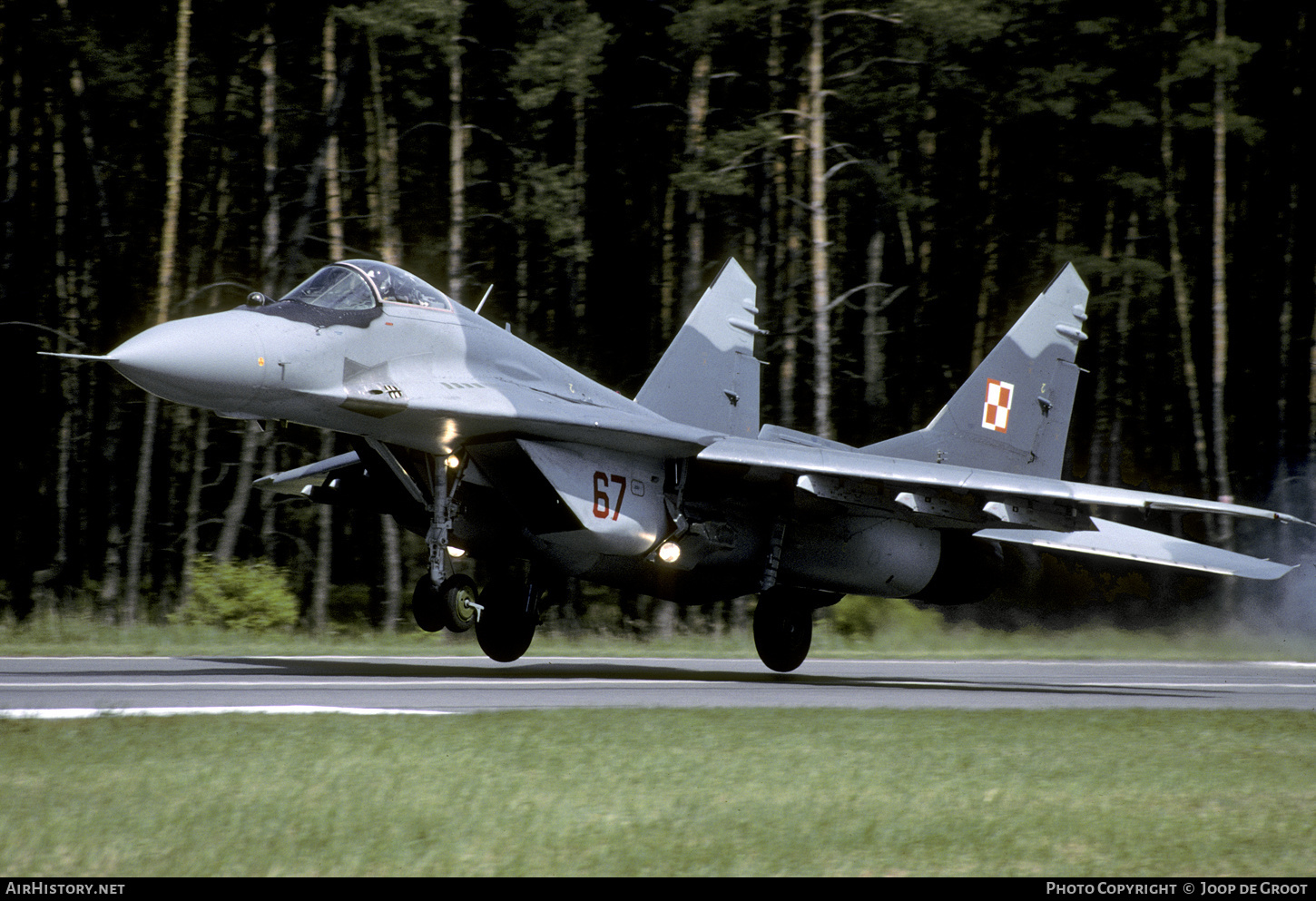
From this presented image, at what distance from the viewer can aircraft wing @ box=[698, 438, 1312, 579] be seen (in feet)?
37.3

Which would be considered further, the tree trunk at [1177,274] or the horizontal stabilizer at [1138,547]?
the tree trunk at [1177,274]

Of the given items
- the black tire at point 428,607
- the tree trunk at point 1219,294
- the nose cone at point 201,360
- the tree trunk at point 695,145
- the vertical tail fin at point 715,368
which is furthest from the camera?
the tree trunk at point 1219,294

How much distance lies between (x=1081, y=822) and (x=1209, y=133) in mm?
25541

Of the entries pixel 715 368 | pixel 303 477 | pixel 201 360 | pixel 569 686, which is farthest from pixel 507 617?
pixel 715 368

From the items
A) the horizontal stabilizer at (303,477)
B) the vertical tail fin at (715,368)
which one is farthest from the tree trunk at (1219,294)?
the horizontal stabilizer at (303,477)

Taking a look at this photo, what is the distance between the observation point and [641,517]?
11688 mm

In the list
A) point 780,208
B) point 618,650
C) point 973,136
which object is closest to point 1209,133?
point 973,136

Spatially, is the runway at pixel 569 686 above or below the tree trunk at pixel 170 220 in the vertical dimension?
below

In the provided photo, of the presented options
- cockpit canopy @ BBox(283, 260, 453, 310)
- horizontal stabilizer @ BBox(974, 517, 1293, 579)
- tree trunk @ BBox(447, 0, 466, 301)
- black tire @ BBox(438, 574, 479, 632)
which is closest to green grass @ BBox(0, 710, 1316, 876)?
black tire @ BBox(438, 574, 479, 632)

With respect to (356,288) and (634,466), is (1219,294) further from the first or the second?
(356,288)

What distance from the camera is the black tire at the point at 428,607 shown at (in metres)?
10.0

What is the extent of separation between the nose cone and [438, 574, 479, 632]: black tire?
2.15 meters

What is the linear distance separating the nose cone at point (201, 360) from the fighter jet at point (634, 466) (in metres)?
0.02

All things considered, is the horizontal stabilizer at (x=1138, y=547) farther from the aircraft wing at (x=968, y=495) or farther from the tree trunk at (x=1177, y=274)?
the tree trunk at (x=1177, y=274)
